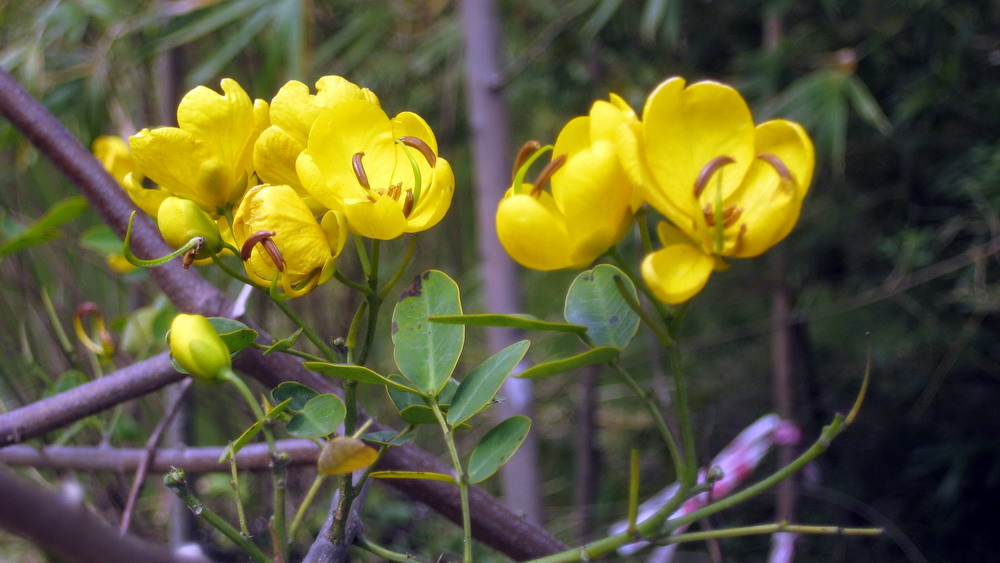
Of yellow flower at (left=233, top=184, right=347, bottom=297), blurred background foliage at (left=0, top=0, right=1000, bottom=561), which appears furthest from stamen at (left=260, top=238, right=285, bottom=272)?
blurred background foliage at (left=0, top=0, right=1000, bottom=561)

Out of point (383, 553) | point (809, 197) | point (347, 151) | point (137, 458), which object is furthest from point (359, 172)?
point (809, 197)

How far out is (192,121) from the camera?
0.26m

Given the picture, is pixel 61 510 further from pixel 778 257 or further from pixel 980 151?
pixel 778 257

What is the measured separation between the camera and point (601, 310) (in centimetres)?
28

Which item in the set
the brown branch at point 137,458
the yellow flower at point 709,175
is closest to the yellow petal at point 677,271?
the yellow flower at point 709,175

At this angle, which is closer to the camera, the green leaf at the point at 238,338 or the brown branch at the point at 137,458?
the green leaf at the point at 238,338

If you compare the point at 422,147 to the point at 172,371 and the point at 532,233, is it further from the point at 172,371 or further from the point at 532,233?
the point at 172,371

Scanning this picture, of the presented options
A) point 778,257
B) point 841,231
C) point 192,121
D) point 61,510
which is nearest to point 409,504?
point 778,257

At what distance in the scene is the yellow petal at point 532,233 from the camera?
0.76 feet

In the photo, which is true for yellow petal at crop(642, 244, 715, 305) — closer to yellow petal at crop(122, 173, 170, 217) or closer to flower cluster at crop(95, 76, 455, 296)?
flower cluster at crop(95, 76, 455, 296)

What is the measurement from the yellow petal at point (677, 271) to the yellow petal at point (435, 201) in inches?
2.6

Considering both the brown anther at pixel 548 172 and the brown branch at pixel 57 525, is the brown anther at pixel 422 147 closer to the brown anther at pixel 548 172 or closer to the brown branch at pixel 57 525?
the brown anther at pixel 548 172

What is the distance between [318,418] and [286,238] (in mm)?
56

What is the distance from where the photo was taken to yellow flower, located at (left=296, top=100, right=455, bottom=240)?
9.4 inches
